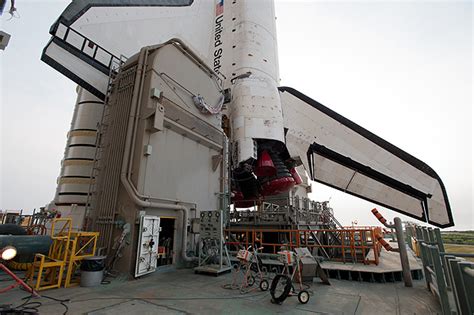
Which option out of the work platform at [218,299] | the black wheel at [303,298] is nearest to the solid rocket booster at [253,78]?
the work platform at [218,299]

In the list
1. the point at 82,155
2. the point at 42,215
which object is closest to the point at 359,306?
the point at 82,155

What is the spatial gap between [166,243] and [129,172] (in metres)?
2.99

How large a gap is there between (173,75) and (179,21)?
8.89m

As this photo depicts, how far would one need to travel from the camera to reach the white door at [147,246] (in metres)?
6.80

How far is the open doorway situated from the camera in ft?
27.6

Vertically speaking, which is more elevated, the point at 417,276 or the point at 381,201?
the point at 381,201

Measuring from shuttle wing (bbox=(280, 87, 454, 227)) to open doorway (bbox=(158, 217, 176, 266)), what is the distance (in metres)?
9.21

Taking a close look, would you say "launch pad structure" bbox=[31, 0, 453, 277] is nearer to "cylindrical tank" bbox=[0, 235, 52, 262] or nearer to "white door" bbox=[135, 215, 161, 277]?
"white door" bbox=[135, 215, 161, 277]

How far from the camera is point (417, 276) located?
6.60 m

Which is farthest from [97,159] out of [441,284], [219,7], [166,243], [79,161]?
[219,7]

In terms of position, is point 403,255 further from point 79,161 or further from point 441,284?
point 79,161

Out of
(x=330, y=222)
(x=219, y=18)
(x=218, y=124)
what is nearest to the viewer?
(x=218, y=124)

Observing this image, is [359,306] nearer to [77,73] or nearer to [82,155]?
[82,155]

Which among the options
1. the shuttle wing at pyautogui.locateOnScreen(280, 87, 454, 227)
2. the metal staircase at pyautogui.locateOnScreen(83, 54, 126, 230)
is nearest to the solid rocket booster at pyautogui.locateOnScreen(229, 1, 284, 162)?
the shuttle wing at pyautogui.locateOnScreen(280, 87, 454, 227)
